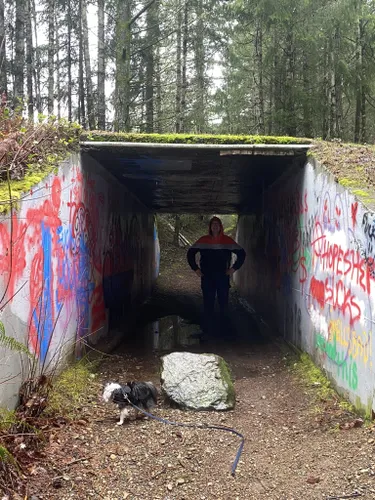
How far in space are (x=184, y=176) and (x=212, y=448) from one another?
656cm

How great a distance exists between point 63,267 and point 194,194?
23.2 feet

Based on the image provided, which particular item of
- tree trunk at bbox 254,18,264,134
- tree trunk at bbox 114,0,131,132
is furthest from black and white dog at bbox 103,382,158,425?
tree trunk at bbox 254,18,264,134

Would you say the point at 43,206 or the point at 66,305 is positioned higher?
the point at 43,206

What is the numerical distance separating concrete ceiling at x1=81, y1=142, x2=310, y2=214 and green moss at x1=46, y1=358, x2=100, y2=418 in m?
3.16

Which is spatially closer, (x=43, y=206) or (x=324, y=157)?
(x=43, y=206)

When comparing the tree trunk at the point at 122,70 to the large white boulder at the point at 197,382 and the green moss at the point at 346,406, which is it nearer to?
the large white boulder at the point at 197,382

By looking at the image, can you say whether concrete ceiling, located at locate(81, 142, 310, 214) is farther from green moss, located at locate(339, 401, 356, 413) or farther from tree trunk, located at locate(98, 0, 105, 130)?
tree trunk, located at locate(98, 0, 105, 130)

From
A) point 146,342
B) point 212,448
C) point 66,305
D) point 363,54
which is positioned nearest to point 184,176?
point 146,342

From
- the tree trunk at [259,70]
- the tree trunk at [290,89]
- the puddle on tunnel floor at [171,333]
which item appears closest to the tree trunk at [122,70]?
the tree trunk at [259,70]

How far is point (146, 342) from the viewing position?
9242 millimetres

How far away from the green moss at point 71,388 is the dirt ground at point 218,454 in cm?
12

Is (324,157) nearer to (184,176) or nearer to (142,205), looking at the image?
(184,176)

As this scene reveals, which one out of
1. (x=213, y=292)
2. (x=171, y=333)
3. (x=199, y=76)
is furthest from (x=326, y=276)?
(x=199, y=76)

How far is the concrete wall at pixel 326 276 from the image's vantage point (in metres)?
4.52
